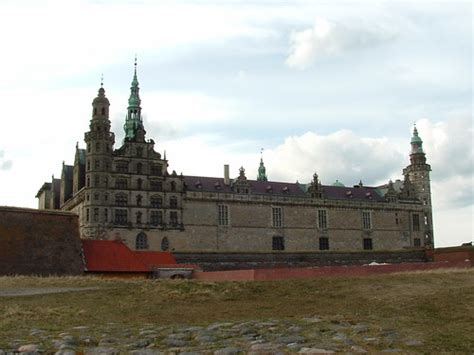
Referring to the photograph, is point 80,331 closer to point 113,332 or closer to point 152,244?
point 113,332

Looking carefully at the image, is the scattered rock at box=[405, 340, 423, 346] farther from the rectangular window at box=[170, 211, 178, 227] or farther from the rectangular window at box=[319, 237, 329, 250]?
the rectangular window at box=[319, 237, 329, 250]

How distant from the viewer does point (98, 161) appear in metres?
66.7

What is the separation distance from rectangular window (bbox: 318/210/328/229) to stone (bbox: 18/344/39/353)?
67281 mm

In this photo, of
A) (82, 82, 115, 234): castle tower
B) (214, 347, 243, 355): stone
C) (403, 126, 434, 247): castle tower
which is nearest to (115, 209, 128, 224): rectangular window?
(82, 82, 115, 234): castle tower

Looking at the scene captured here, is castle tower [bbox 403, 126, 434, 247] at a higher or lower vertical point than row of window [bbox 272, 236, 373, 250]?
higher

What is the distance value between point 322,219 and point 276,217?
22.6ft

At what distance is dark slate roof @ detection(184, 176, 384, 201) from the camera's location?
74.4 metres

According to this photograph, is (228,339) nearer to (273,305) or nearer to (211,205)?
(273,305)

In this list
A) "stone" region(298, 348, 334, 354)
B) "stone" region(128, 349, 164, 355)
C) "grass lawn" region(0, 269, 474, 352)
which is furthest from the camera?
"grass lawn" region(0, 269, 474, 352)

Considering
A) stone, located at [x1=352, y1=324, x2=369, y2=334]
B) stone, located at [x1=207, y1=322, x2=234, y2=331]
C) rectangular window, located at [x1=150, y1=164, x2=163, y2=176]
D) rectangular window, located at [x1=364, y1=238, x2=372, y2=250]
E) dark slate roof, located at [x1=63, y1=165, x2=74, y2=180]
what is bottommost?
stone, located at [x1=352, y1=324, x2=369, y2=334]

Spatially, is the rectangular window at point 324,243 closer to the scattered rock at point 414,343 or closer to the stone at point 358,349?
the scattered rock at point 414,343

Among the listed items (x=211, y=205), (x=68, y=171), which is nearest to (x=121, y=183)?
(x=211, y=205)

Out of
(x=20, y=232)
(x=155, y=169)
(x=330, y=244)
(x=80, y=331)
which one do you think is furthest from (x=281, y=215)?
(x=80, y=331)

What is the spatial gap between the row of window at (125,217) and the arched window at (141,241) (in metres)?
1.39
